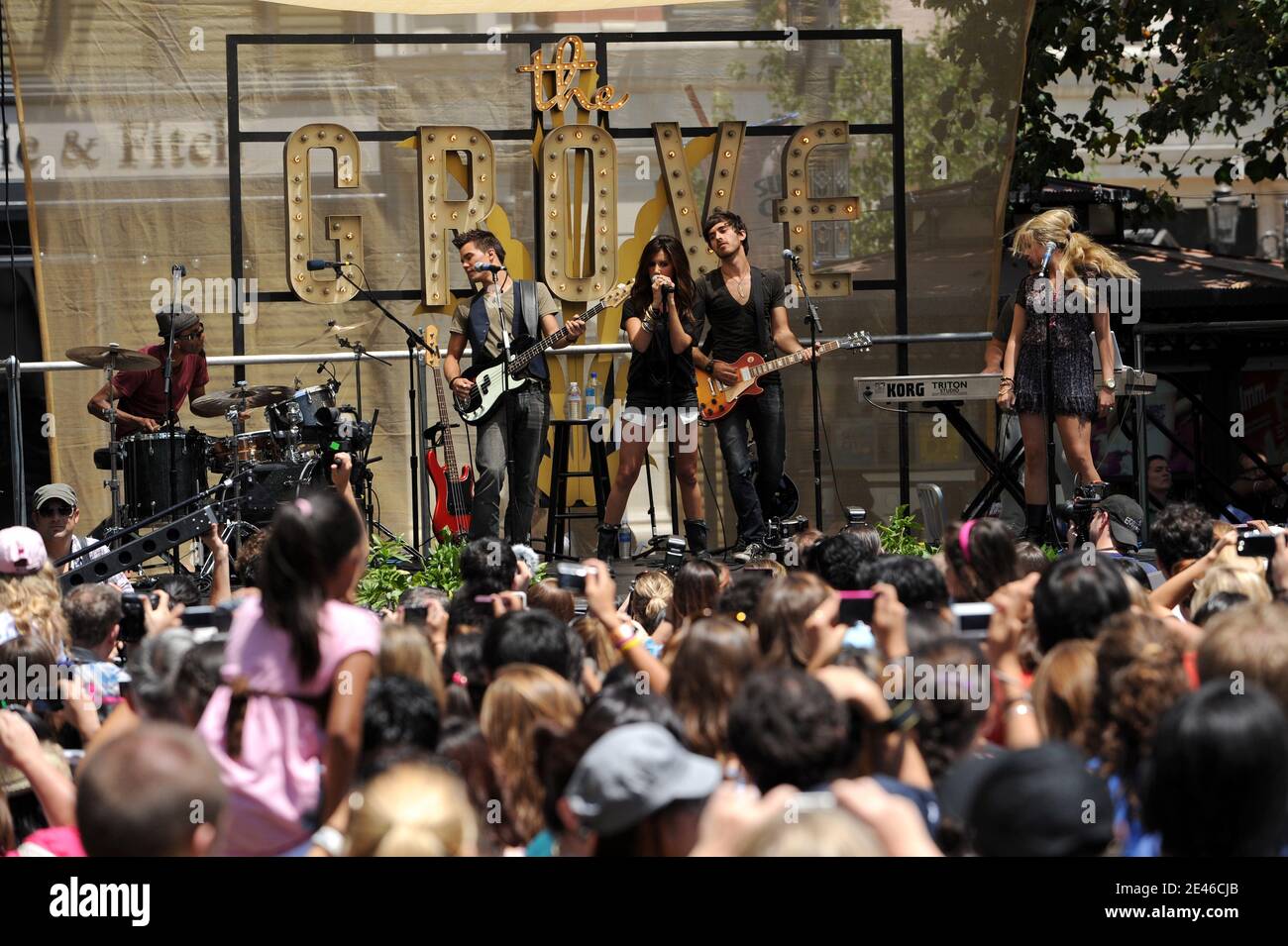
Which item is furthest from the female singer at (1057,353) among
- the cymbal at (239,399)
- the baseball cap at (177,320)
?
the baseball cap at (177,320)

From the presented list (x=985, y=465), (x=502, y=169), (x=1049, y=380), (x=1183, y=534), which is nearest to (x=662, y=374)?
(x=985, y=465)

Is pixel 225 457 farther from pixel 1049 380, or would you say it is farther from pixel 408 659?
pixel 408 659

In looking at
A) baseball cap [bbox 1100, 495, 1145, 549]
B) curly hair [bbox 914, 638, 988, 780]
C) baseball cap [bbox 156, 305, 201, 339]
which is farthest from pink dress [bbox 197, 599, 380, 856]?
baseball cap [bbox 156, 305, 201, 339]

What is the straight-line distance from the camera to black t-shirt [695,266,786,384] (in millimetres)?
8797

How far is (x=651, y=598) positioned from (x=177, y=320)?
14.2ft

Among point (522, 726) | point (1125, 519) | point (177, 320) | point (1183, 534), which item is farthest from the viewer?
point (177, 320)

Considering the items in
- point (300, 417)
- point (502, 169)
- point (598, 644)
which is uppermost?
point (502, 169)

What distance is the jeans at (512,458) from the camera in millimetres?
8688

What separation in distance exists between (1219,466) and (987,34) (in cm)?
548

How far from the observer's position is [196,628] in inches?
176

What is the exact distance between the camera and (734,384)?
344 inches

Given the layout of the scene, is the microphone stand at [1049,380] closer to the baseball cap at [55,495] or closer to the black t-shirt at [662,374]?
the black t-shirt at [662,374]

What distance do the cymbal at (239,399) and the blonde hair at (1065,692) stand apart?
6.60 metres
